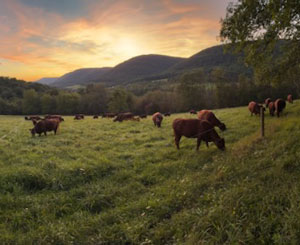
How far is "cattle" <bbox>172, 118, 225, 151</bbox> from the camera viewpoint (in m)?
10.2

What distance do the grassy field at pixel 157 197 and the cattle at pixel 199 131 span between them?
551mm

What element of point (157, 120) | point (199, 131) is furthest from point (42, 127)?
point (199, 131)

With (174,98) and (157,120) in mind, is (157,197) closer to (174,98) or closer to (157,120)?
(157,120)

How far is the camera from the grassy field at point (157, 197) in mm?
4309

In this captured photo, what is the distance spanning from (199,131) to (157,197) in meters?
5.34

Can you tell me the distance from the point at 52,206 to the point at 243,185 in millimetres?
5260

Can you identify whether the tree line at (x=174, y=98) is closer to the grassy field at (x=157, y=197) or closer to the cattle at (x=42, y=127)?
the cattle at (x=42, y=127)

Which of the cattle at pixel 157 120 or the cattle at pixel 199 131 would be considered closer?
A: the cattle at pixel 199 131

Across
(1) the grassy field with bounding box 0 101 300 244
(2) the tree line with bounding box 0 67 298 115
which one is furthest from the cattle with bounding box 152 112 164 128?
(2) the tree line with bounding box 0 67 298 115

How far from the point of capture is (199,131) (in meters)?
10.8

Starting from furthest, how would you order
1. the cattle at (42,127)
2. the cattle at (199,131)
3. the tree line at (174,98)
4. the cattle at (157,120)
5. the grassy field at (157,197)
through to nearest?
1. the tree line at (174,98)
2. the cattle at (157,120)
3. the cattle at (42,127)
4. the cattle at (199,131)
5. the grassy field at (157,197)

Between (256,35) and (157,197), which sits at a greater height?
(256,35)

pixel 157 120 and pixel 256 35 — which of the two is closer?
pixel 256 35

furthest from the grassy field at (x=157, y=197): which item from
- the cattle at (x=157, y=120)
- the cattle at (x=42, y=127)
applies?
the cattle at (x=157, y=120)
